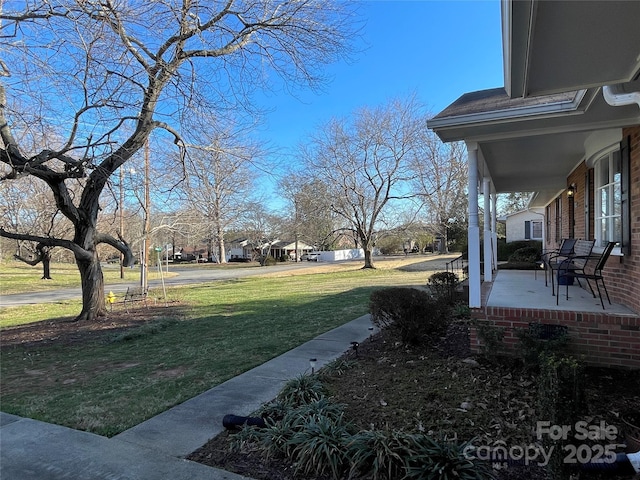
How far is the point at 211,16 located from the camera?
7.21 meters

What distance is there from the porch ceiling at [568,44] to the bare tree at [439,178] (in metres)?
24.0

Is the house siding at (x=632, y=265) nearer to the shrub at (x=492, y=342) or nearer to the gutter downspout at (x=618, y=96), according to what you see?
the gutter downspout at (x=618, y=96)


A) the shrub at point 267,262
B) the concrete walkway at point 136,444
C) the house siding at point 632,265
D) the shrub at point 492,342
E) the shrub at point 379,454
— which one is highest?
the house siding at point 632,265

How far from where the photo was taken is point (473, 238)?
5402 mm

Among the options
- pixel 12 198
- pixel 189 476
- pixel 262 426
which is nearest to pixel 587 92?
pixel 262 426

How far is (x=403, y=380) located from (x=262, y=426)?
1.64m

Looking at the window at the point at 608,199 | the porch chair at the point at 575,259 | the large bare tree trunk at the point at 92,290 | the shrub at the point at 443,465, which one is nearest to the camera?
the shrub at the point at 443,465

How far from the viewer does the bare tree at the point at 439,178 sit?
27984 mm

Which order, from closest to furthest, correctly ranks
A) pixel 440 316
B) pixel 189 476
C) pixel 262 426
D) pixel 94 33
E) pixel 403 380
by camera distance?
pixel 189 476 → pixel 262 426 → pixel 403 380 → pixel 440 316 → pixel 94 33

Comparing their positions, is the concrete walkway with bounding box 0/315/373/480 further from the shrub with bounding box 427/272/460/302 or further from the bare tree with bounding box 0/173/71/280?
the bare tree with bounding box 0/173/71/280

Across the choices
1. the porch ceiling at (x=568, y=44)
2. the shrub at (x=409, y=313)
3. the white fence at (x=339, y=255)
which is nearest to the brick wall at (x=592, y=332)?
the shrub at (x=409, y=313)

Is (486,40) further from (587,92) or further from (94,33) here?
(94,33)

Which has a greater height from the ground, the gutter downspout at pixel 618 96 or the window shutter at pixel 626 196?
the gutter downspout at pixel 618 96

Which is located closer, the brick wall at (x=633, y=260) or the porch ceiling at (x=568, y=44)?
the porch ceiling at (x=568, y=44)
